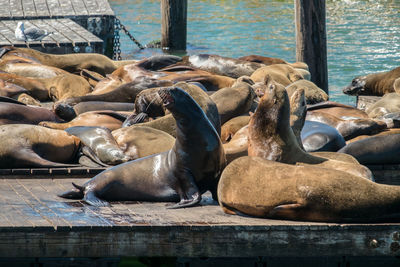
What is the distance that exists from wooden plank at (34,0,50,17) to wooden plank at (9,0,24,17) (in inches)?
12.4

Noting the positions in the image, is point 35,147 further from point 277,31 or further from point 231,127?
point 277,31

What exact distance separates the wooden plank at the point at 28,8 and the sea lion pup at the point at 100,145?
8.08 metres

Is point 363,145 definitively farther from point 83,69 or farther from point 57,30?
point 57,30

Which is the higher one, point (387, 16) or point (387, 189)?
point (387, 189)

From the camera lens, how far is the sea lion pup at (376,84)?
11.4m

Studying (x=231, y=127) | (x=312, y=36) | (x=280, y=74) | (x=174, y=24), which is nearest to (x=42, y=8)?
(x=174, y=24)

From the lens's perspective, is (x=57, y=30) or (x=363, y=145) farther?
(x=57, y=30)

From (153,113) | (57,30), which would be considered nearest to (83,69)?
(57,30)

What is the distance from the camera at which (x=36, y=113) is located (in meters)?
7.45

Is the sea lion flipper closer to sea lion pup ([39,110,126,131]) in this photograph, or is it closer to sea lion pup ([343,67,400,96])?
sea lion pup ([39,110,126,131])

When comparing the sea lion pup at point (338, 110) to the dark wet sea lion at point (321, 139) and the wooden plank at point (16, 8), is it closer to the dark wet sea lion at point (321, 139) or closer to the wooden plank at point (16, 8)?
the dark wet sea lion at point (321, 139)

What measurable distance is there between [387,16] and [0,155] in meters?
22.9

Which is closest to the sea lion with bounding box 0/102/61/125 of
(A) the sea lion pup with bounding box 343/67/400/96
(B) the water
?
(A) the sea lion pup with bounding box 343/67/400/96

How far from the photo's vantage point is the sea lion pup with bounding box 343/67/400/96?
11.4 m
